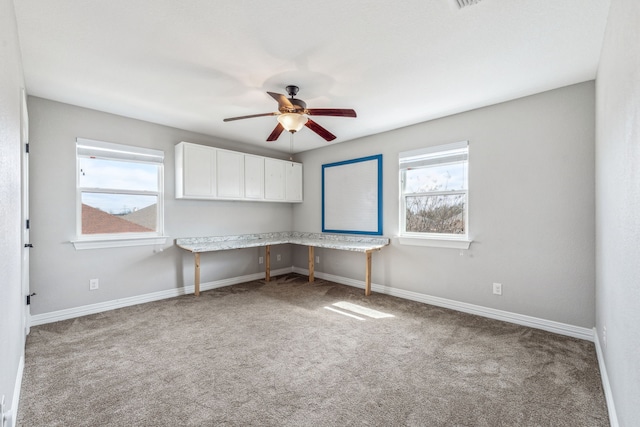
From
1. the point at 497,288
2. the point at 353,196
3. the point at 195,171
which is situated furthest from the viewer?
the point at 353,196

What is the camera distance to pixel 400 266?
4371 mm

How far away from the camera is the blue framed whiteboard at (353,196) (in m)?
4.71

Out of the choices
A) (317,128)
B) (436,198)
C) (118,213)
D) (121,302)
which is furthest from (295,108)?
(121,302)

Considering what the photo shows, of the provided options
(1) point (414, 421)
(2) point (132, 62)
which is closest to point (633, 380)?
(1) point (414, 421)

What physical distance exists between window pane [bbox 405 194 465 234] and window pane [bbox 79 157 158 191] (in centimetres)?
369

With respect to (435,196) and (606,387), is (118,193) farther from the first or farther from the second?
(606,387)

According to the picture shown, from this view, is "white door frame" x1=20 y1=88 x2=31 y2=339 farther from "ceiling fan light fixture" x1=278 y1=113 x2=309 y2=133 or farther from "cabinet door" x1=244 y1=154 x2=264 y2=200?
"cabinet door" x1=244 y1=154 x2=264 y2=200

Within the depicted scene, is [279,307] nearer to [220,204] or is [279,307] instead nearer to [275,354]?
[275,354]

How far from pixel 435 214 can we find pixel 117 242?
4.21m

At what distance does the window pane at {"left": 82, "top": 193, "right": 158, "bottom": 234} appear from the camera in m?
3.68

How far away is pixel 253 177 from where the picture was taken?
5.10 metres

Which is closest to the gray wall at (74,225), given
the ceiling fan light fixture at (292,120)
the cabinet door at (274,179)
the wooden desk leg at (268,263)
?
the wooden desk leg at (268,263)

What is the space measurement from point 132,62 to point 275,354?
2.81m

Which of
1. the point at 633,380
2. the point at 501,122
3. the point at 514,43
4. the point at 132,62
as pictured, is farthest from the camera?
the point at 501,122
